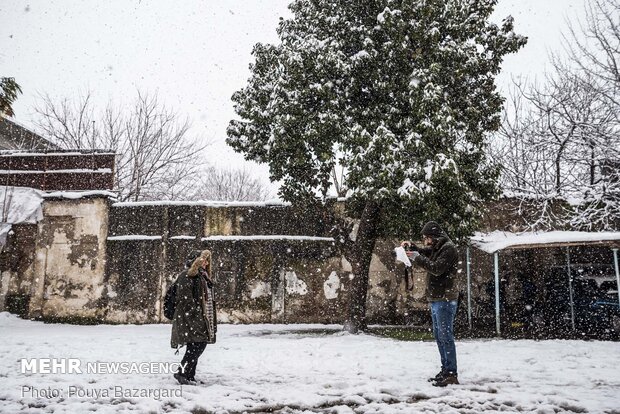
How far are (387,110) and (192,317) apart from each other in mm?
6916

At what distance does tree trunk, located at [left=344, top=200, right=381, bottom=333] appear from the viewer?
11211 millimetres

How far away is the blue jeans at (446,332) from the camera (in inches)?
212

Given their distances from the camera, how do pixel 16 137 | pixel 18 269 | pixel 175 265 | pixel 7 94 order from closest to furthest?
pixel 7 94 → pixel 18 269 → pixel 175 265 → pixel 16 137

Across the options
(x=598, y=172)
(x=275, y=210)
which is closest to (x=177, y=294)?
(x=275, y=210)

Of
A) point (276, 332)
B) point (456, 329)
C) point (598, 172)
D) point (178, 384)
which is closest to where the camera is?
point (178, 384)

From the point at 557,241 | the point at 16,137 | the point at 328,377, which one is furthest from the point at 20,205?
the point at 557,241

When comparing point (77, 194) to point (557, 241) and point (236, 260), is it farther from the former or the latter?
point (557, 241)

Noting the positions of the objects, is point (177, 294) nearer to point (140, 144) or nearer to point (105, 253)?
point (105, 253)

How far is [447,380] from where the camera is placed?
212 inches

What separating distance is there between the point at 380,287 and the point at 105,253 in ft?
28.2

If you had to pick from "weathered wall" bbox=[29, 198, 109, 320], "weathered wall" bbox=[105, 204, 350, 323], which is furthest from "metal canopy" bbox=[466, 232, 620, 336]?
"weathered wall" bbox=[29, 198, 109, 320]

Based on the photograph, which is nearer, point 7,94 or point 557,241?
point 7,94

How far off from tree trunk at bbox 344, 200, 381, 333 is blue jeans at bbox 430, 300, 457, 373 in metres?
5.75

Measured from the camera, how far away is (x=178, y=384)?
5.51 meters
